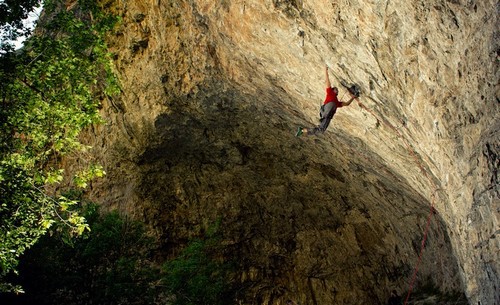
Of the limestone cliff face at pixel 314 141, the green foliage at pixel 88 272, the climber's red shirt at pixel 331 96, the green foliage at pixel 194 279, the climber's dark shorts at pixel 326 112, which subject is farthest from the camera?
the green foliage at pixel 194 279

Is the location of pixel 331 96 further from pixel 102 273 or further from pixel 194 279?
pixel 102 273

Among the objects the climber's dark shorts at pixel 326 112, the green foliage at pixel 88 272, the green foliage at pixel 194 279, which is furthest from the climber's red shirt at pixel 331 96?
the green foliage at pixel 194 279

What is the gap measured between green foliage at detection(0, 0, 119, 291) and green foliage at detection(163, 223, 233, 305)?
6.37 meters

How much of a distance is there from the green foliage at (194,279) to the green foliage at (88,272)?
0.67m

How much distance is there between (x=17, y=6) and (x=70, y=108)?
266 cm

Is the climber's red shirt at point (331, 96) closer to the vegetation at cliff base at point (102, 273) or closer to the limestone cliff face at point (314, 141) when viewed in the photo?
the limestone cliff face at point (314, 141)

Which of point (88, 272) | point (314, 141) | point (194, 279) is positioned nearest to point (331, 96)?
point (314, 141)

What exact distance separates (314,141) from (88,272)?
911cm

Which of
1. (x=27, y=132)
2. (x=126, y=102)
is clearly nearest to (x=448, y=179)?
(x=27, y=132)

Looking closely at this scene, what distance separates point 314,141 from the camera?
17.9 metres

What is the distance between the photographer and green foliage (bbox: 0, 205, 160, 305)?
46.8ft

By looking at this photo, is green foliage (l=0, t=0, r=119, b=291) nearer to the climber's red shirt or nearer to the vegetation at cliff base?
the vegetation at cliff base

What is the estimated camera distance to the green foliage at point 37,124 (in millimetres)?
9523

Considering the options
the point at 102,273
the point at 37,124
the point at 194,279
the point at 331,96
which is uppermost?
the point at 331,96
